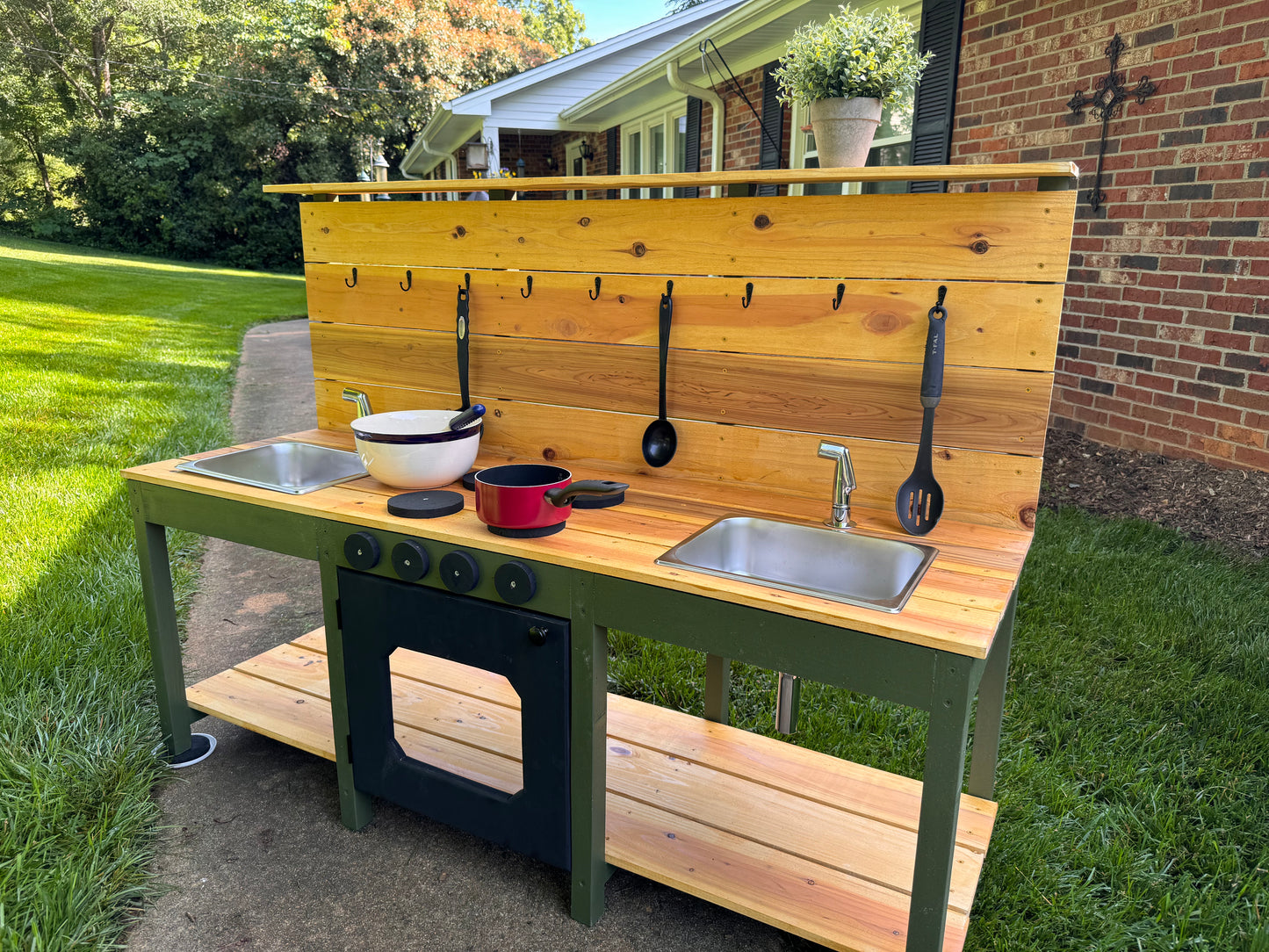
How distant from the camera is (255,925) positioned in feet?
6.15

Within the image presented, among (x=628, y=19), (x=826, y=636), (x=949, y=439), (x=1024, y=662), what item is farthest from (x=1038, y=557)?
(x=628, y=19)

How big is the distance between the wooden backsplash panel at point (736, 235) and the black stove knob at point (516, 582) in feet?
2.70

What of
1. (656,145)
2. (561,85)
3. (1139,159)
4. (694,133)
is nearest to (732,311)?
(1139,159)

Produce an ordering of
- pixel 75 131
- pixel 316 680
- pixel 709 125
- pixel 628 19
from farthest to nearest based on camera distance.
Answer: pixel 628 19
pixel 75 131
pixel 709 125
pixel 316 680

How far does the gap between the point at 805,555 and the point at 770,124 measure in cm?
549

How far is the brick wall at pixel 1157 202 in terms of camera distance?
3625 mm

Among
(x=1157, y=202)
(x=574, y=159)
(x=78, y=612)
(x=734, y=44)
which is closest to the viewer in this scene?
(x=78, y=612)

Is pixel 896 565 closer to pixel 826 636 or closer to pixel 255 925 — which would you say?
pixel 826 636

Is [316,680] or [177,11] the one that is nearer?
[316,680]

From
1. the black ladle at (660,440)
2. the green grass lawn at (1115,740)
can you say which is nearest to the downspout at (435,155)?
the green grass lawn at (1115,740)

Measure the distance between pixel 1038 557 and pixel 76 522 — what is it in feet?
13.6

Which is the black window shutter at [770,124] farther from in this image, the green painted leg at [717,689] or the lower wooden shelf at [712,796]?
the lower wooden shelf at [712,796]

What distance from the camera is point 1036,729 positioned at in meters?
2.58

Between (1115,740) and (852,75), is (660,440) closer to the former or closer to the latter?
(852,75)
